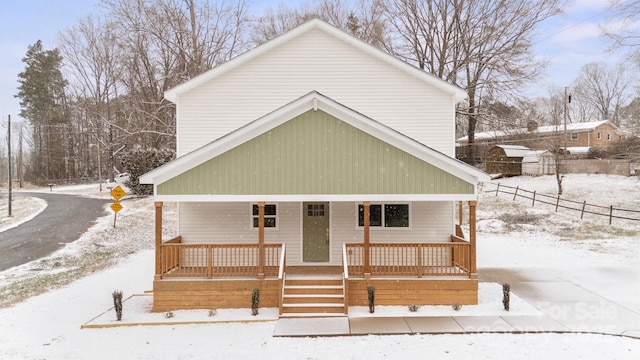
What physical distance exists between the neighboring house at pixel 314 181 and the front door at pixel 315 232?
1.3 inches

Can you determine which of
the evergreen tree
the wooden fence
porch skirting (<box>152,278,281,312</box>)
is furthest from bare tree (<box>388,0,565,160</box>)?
the evergreen tree

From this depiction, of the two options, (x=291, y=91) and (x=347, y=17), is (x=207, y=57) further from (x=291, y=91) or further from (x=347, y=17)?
(x=291, y=91)

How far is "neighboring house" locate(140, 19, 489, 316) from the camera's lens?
11469 mm

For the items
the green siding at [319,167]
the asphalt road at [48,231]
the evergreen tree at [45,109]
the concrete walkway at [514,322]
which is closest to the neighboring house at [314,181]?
the green siding at [319,167]

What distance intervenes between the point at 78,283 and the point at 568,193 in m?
29.0

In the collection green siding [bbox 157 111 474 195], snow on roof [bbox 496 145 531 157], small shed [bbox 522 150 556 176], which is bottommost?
green siding [bbox 157 111 474 195]

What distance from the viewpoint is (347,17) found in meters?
39.6

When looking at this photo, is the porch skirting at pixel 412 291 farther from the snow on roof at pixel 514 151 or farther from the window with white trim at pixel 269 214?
the snow on roof at pixel 514 151

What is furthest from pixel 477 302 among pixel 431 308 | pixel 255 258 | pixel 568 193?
pixel 568 193

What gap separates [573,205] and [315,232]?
2040 centimetres

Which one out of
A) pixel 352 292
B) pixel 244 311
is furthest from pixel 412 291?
pixel 244 311

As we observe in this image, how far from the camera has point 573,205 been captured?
2694 cm

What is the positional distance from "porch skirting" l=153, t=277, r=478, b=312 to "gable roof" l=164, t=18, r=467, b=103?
6125 millimetres

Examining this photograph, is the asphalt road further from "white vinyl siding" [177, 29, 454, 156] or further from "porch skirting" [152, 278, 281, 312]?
"white vinyl siding" [177, 29, 454, 156]
